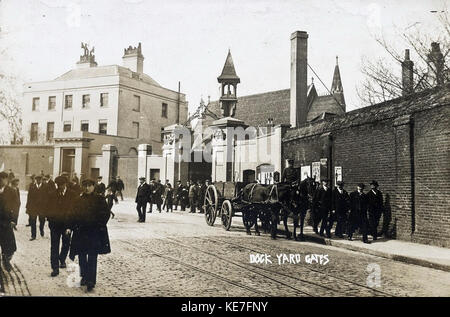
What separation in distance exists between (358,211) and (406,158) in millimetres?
1914

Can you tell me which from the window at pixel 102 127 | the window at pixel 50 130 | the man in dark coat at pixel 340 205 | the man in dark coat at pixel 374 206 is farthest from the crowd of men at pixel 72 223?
the window at pixel 102 127

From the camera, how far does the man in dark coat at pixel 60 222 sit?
6543 mm

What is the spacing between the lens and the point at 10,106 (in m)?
8.59

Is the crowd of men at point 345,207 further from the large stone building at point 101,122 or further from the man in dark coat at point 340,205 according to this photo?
the large stone building at point 101,122

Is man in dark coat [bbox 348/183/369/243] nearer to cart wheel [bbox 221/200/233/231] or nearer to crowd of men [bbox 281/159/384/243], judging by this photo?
crowd of men [bbox 281/159/384/243]

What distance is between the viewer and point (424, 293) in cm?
600

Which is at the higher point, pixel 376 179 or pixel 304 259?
pixel 376 179

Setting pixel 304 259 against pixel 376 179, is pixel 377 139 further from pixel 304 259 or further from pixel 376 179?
pixel 304 259

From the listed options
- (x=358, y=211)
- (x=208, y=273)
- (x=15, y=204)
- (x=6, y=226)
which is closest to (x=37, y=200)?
A: (x=15, y=204)

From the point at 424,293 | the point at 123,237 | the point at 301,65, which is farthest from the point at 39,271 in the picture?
the point at 301,65

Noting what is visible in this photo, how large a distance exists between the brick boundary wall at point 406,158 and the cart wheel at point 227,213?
12.8 feet

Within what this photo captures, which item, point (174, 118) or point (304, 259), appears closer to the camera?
point (304, 259)

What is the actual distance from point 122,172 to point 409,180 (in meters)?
22.3

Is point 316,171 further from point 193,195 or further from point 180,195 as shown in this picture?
point 180,195
